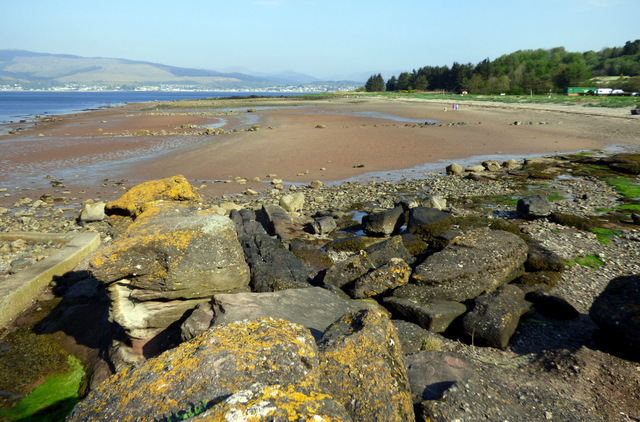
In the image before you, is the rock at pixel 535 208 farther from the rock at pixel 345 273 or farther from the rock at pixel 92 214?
the rock at pixel 92 214

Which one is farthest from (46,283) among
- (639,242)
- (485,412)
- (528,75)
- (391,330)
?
(528,75)

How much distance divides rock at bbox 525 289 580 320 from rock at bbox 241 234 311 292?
4.14 meters

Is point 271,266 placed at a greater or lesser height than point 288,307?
lesser

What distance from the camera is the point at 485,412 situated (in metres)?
3.71

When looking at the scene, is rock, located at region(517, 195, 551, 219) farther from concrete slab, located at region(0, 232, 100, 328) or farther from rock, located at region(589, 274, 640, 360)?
concrete slab, located at region(0, 232, 100, 328)

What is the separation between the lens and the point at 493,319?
237 inches

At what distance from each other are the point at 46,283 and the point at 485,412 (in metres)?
8.98

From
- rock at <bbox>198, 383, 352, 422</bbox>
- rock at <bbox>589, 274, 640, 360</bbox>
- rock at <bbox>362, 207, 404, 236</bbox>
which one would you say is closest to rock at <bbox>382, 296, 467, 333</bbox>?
rock at <bbox>589, 274, 640, 360</bbox>

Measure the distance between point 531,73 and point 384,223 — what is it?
101 m

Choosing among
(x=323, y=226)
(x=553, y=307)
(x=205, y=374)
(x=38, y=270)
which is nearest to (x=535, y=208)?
(x=553, y=307)

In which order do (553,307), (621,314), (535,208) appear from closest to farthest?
(621,314), (553,307), (535,208)

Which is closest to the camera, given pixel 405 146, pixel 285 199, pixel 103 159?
pixel 285 199

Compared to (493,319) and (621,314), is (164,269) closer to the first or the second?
(493,319)

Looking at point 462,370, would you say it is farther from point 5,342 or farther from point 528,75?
point 528,75
